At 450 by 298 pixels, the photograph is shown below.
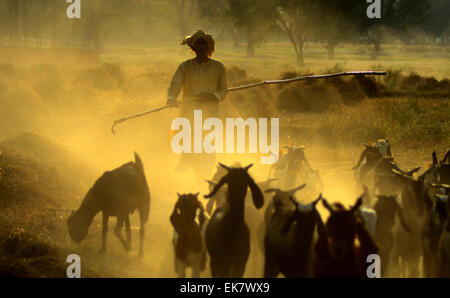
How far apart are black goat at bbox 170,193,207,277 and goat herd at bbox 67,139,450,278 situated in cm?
1

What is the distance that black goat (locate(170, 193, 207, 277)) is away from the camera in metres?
7.24

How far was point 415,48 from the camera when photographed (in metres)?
87.2

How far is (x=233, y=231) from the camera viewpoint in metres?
7.21

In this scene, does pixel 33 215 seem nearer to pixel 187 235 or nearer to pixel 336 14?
pixel 187 235

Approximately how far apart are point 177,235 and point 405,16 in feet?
218

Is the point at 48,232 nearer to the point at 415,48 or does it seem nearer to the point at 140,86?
the point at 140,86

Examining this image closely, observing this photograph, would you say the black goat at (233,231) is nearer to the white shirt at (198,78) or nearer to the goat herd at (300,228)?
the goat herd at (300,228)

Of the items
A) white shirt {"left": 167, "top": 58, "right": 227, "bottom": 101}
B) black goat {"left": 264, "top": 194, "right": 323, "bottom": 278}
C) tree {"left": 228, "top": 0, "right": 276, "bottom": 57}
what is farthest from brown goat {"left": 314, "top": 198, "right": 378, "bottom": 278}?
tree {"left": 228, "top": 0, "right": 276, "bottom": 57}

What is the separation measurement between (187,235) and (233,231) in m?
0.56

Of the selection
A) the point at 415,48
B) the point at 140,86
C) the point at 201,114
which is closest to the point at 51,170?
the point at 201,114

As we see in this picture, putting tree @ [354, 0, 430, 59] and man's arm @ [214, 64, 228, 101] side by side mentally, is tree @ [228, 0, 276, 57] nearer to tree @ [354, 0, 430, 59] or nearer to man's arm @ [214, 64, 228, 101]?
tree @ [354, 0, 430, 59]

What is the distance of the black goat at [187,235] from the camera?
285 inches

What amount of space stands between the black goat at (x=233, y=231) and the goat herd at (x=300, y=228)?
11 mm

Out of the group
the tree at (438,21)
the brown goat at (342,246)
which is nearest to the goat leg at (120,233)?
the brown goat at (342,246)
